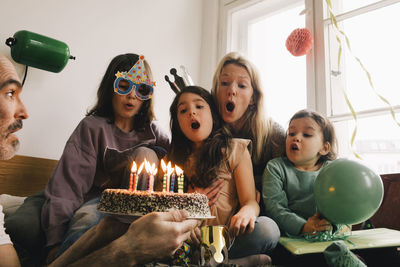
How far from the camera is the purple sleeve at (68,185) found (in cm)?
119

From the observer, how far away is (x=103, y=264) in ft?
2.76

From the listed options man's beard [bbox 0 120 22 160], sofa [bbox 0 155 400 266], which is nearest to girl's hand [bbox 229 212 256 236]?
sofa [bbox 0 155 400 266]

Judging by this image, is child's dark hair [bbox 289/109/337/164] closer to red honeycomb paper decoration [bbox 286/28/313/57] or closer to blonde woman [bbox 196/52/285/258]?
blonde woman [bbox 196/52/285/258]

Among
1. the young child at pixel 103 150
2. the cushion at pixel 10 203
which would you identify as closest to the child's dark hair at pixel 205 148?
the young child at pixel 103 150

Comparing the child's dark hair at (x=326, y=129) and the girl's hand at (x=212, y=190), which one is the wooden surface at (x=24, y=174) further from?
the child's dark hair at (x=326, y=129)

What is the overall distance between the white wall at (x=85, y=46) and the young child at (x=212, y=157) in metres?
0.87

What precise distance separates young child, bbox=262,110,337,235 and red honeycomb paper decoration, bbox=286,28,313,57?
84cm

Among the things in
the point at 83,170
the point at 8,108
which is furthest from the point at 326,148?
the point at 8,108

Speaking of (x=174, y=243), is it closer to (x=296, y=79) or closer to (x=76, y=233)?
(x=76, y=233)

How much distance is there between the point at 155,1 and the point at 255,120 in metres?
1.51

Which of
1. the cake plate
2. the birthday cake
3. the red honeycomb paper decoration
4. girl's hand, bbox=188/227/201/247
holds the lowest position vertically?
girl's hand, bbox=188/227/201/247

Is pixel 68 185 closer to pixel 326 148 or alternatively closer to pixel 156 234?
pixel 156 234

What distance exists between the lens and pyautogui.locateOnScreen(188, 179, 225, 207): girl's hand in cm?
122

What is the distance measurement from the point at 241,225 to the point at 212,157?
34 cm
